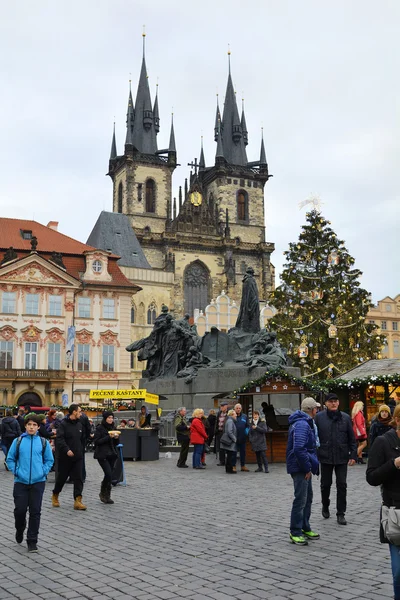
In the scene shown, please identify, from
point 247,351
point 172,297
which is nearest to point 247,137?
point 172,297

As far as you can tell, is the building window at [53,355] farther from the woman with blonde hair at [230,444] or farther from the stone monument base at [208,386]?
the woman with blonde hair at [230,444]

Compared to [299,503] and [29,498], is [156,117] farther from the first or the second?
[299,503]

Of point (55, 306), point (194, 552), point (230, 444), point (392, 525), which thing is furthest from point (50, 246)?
point (392, 525)

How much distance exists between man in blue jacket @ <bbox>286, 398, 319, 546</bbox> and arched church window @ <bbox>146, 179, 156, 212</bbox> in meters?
69.6

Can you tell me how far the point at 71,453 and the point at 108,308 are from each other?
117ft

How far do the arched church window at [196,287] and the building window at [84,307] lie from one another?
27.7 m

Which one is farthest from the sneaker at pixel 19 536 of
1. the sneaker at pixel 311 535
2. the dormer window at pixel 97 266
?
the dormer window at pixel 97 266

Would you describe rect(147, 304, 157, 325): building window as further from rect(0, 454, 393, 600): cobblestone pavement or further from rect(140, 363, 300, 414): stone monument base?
rect(0, 454, 393, 600): cobblestone pavement

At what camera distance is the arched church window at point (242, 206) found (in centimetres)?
7936

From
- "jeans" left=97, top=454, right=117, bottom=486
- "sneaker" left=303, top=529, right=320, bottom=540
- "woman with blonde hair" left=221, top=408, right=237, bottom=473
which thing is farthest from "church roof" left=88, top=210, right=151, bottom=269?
"sneaker" left=303, top=529, right=320, bottom=540

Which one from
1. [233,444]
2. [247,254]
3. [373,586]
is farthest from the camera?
[247,254]

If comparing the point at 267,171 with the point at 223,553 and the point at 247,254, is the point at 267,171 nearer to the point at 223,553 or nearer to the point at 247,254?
the point at 247,254

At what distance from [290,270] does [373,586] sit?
2770 cm

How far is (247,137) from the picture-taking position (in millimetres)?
85312
